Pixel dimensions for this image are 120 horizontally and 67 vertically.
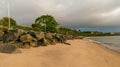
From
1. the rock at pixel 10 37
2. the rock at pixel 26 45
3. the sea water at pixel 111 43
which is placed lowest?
the sea water at pixel 111 43

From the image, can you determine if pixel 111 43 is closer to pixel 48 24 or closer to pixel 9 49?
pixel 48 24

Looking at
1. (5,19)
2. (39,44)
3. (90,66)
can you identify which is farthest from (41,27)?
(90,66)

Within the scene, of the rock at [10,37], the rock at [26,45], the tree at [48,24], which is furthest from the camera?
the tree at [48,24]

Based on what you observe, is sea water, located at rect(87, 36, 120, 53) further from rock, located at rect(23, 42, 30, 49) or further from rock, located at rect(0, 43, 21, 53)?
rock, located at rect(0, 43, 21, 53)

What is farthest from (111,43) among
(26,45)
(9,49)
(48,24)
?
(9,49)

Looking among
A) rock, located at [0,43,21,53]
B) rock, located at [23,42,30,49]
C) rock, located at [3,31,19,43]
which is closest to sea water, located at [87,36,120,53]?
rock, located at [23,42,30,49]

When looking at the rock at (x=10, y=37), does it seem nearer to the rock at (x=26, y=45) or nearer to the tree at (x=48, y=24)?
the rock at (x=26, y=45)

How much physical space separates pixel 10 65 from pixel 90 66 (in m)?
4.66

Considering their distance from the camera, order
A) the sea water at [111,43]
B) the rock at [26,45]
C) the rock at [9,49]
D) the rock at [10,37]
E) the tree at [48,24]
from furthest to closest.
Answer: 1. the tree at [48,24]
2. the sea water at [111,43]
3. the rock at [10,37]
4. the rock at [26,45]
5. the rock at [9,49]

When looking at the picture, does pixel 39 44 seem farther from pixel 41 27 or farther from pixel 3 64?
pixel 41 27

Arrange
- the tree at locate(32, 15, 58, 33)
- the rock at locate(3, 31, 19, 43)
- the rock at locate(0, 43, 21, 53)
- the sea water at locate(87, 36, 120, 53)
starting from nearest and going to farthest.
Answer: the rock at locate(0, 43, 21, 53), the rock at locate(3, 31, 19, 43), the sea water at locate(87, 36, 120, 53), the tree at locate(32, 15, 58, 33)

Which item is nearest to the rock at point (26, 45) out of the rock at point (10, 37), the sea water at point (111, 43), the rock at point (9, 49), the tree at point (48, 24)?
the rock at point (10, 37)

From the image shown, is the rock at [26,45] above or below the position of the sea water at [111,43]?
above

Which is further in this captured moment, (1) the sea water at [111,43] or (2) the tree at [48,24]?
(2) the tree at [48,24]
